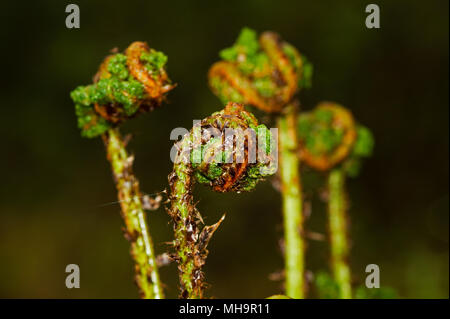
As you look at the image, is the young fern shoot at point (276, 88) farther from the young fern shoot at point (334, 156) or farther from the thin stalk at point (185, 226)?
the thin stalk at point (185, 226)

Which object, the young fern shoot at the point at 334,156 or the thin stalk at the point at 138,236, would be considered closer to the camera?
the thin stalk at the point at 138,236

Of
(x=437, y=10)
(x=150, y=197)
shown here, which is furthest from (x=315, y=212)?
(x=150, y=197)

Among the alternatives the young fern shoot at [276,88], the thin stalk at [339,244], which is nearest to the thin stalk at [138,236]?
the young fern shoot at [276,88]

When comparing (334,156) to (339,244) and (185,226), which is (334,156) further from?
(185,226)

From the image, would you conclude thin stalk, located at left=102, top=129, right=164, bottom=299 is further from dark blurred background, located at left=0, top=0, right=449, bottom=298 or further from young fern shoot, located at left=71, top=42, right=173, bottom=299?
dark blurred background, located at left=0, top=0, right=449, bottom=298

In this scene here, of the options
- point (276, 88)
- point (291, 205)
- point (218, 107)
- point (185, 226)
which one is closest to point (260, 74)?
point (276, 88)

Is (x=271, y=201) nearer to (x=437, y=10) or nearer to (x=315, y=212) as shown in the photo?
(x=315, y=212)

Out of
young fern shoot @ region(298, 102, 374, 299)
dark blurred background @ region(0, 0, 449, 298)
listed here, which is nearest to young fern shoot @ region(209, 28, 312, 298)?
young fern shoot @ region(298, 102, 374, 299)
